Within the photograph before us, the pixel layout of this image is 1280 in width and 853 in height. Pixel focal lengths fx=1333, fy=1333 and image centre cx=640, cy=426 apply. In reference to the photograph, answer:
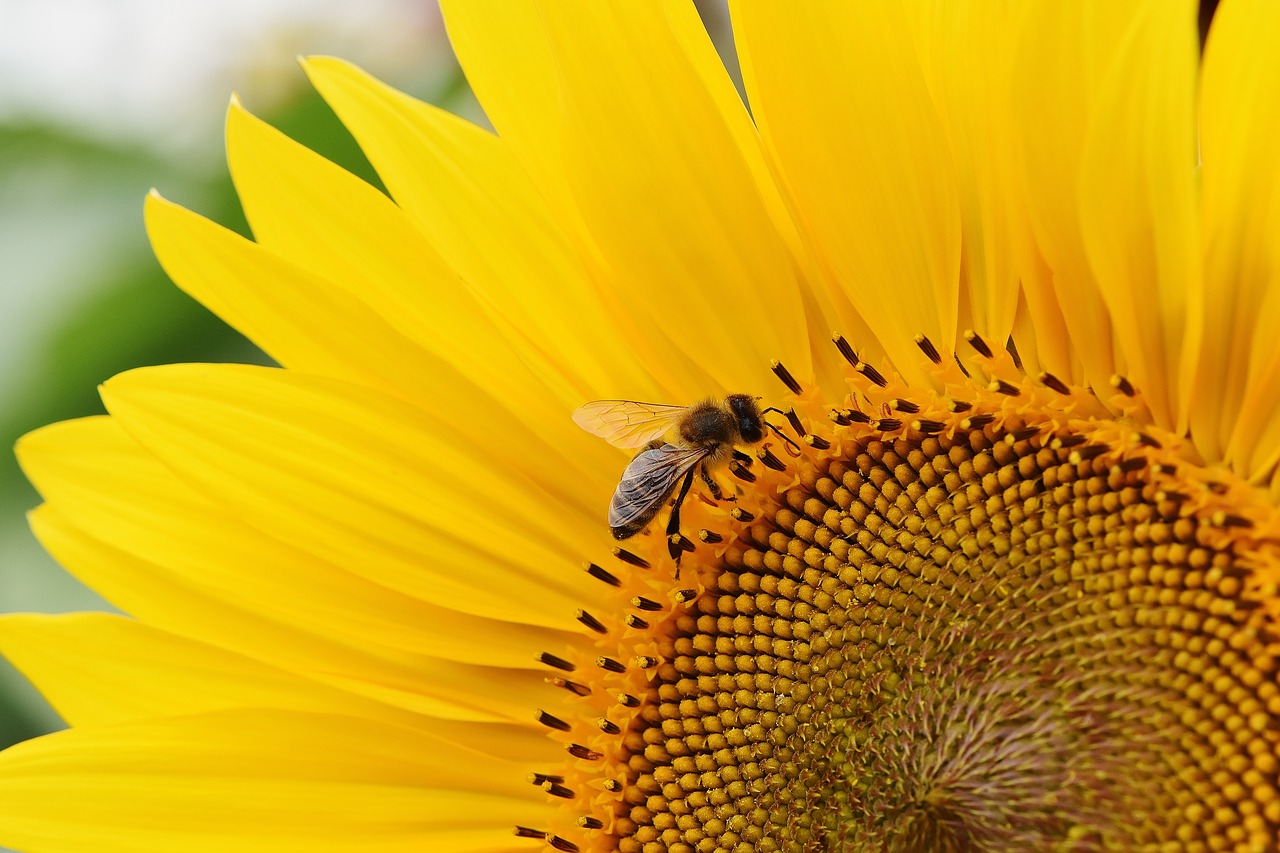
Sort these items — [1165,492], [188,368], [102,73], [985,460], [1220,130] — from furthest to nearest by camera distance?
1. [102,73]
2. [188,368]
3. [985,460]
4. [1165,492]
5. [1220,130]

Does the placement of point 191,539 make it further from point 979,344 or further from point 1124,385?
point 1124,385

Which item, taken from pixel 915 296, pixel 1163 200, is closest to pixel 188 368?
pixel 915 296

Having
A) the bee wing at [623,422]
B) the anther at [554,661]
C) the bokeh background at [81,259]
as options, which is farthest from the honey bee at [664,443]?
the bokeh background at [81,259]

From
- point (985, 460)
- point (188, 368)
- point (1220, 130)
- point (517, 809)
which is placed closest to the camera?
point (1220, 130)

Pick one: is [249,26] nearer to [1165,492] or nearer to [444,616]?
[444,616]

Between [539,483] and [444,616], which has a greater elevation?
[539,483]

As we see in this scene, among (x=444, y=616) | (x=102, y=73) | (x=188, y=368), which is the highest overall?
(x=102, y=73)
